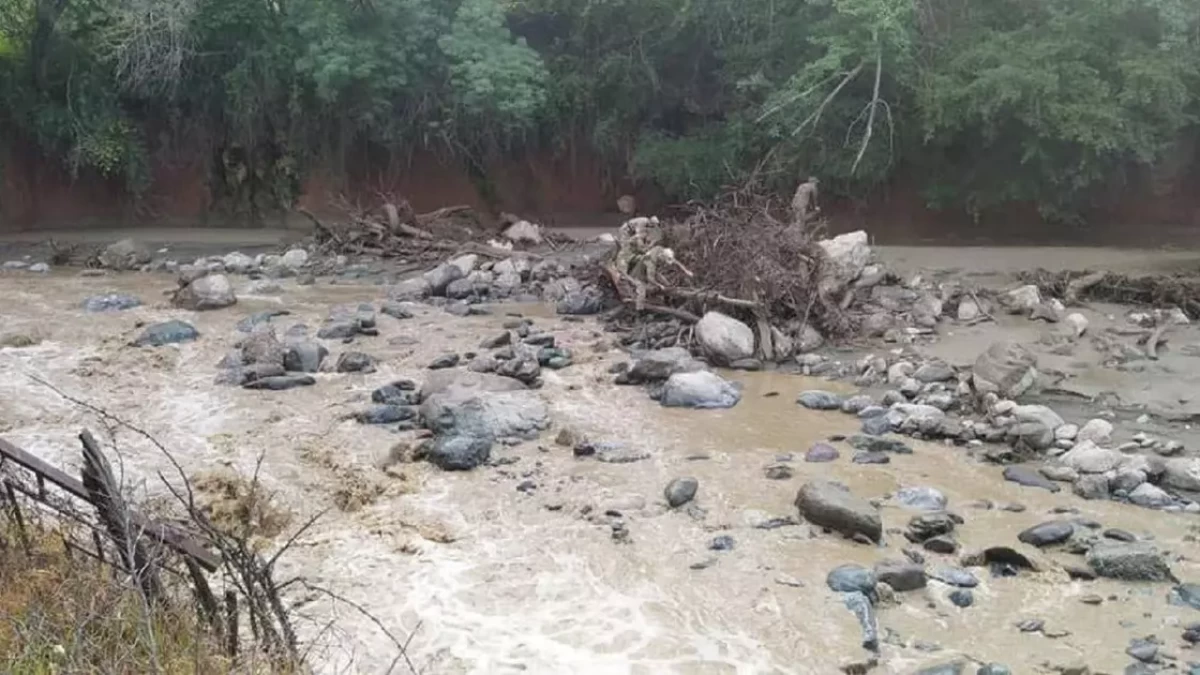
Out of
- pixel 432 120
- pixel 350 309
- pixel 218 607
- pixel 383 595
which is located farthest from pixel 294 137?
pixel 218 607

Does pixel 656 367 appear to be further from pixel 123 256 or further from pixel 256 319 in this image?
pixel 123 256

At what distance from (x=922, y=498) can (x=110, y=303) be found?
28.2 ft

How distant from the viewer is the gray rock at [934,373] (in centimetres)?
768

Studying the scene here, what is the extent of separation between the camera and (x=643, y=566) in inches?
197

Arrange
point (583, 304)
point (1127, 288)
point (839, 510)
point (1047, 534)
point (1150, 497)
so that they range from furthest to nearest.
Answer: point (583, 304), point (1127, 288), point (1150, 497), point (839, 510), point (1047, 534)

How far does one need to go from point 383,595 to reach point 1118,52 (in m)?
10.6

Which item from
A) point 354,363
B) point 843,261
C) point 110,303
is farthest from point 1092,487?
point 110,303

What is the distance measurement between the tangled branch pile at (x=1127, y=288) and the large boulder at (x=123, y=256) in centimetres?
1038

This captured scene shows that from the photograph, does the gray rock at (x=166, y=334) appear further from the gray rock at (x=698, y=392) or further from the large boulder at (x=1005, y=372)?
the large boulder at (x=1005, y=372)

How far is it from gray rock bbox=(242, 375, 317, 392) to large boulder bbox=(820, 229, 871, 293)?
14.1ft

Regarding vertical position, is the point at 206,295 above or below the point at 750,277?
below

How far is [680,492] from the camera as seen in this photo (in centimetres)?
573

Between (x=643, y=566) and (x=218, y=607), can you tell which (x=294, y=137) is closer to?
(x=643, y=566)

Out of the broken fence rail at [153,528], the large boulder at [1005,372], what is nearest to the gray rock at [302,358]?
the large boulder at [1005,372]
